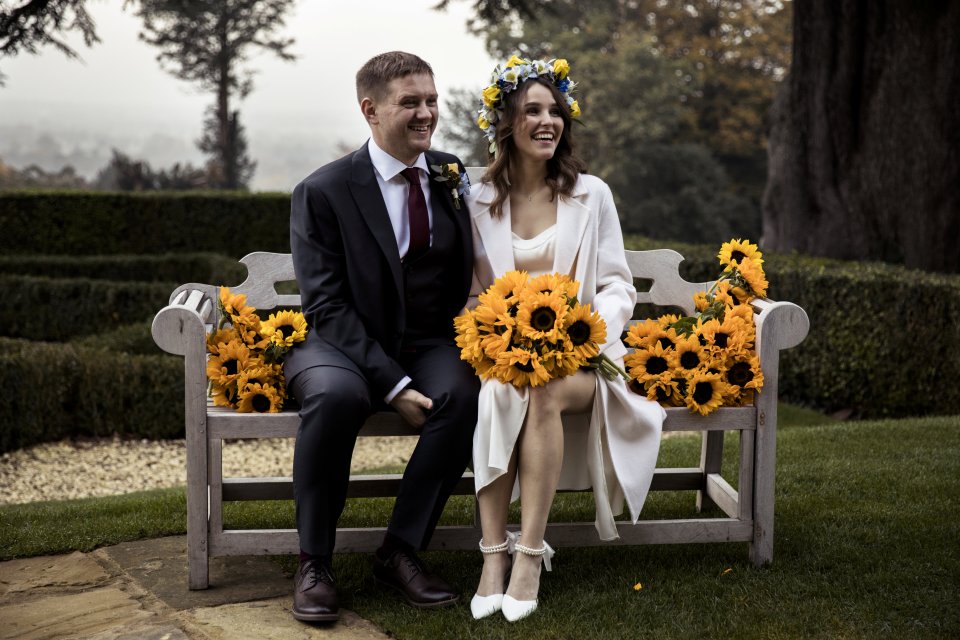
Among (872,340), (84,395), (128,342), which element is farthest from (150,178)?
(872,340)

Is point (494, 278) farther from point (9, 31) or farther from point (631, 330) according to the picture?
point (9, 31)

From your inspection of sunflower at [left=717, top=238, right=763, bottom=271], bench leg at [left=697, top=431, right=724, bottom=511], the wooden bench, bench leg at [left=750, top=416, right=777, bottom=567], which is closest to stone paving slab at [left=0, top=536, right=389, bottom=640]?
the wooden bench

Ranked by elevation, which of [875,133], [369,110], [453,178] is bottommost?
[453,178]

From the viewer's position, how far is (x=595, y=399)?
325 centimetres

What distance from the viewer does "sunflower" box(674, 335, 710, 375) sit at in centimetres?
340

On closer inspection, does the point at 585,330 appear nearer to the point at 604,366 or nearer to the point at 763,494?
the point at 604,366

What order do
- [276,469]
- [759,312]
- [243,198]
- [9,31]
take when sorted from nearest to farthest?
[759,312]
[276,469]
[9,31]
[243,198]

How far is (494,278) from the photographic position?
11.7 ft

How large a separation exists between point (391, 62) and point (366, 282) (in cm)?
77

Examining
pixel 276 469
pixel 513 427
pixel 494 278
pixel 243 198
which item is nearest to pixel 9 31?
pixel 276 469

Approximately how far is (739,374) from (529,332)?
0.85 meters

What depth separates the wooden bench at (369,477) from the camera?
3.21 metres

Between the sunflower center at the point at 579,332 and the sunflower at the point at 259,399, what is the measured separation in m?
1.01

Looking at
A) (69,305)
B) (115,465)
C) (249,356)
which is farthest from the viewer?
(69,305)
